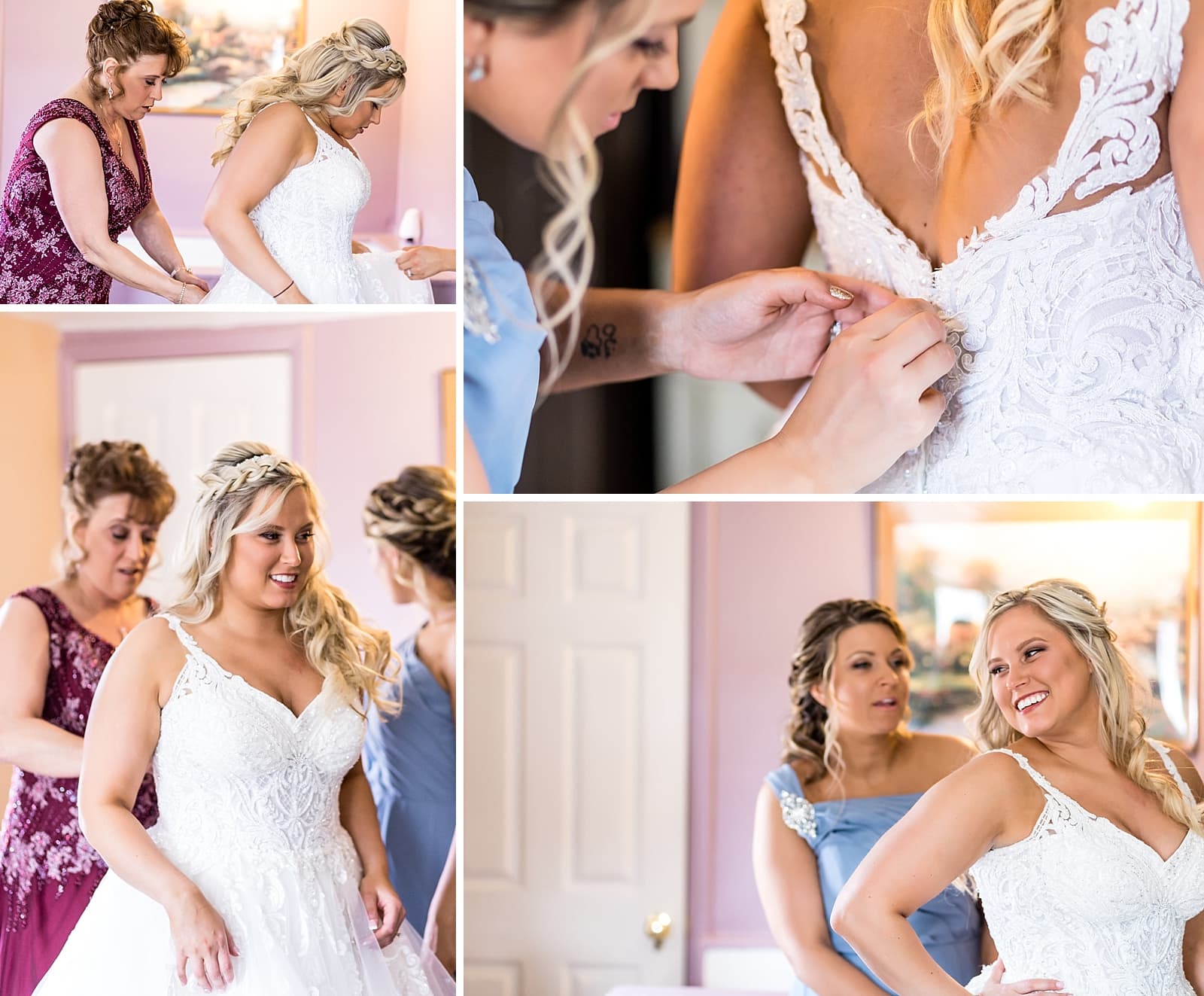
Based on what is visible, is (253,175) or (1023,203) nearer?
(1023,203)

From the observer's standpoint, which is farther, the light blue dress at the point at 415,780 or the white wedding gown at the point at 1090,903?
the light blue dress at the point at 415,780

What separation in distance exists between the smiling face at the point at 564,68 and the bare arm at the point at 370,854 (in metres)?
0.93

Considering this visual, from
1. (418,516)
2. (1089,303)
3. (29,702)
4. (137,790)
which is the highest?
(1089,303)

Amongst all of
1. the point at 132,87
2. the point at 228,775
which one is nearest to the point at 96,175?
the point at 132,87

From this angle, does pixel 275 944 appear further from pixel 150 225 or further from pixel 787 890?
pixel 150 225

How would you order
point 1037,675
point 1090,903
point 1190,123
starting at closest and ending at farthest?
point 1190,123 < point 1090,903 < point 1037,675

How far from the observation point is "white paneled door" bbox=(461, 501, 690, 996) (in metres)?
1.70

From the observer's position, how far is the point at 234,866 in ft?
5.09

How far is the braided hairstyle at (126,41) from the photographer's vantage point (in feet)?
5.25

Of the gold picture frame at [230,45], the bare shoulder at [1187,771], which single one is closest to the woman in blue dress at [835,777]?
the bare shoulder at [1187,771]

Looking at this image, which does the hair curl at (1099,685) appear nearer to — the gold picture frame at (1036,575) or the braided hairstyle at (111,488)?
the gold picture frame at (1036,575)

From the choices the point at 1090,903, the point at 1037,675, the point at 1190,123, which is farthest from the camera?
the point at 1037,675

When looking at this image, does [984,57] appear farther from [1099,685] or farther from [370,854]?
[370,854]

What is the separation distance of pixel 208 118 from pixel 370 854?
1.05 m
